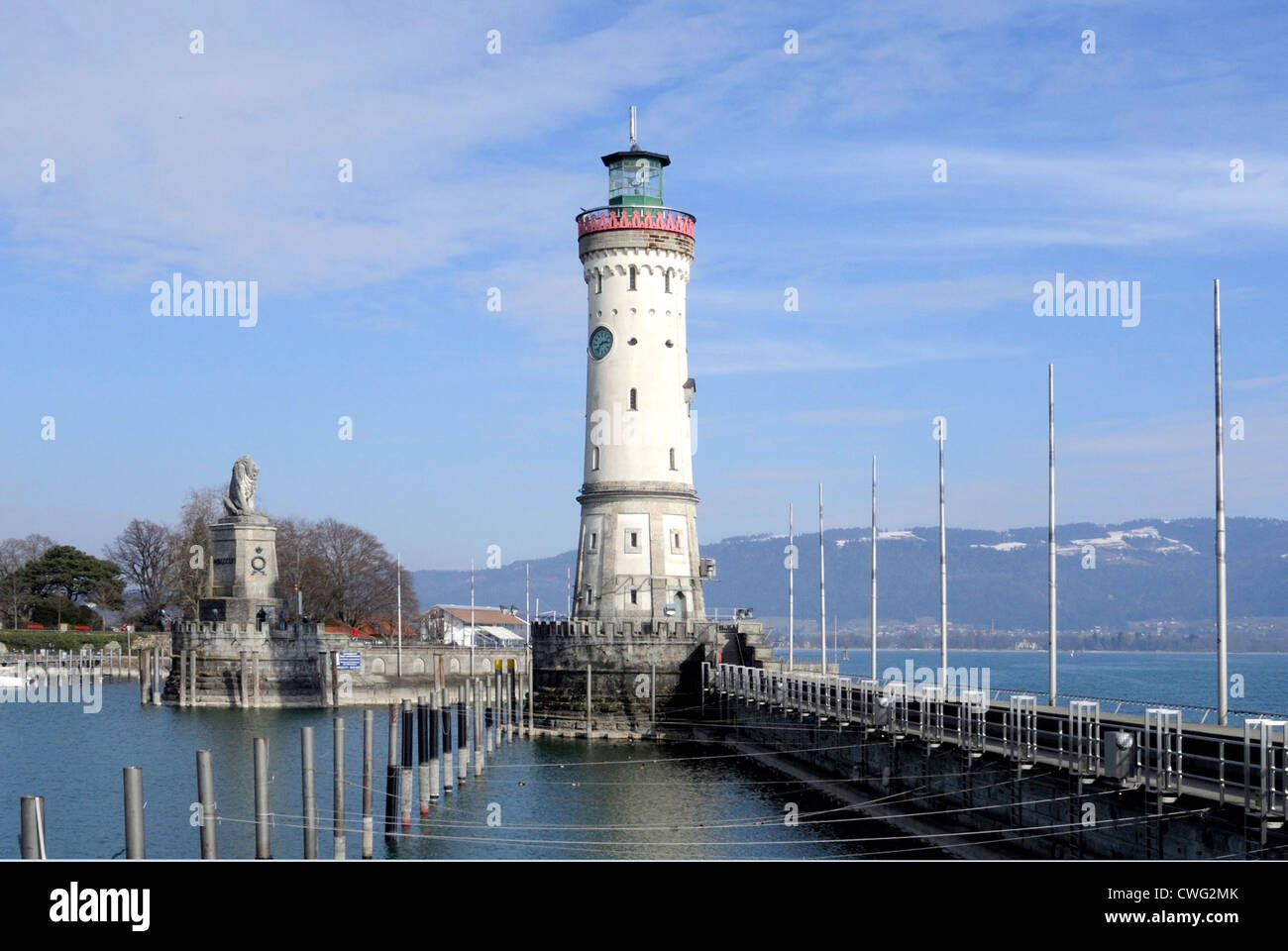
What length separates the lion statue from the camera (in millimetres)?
95062

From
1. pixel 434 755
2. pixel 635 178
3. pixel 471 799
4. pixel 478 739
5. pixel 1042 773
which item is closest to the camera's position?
pixel 1042 773

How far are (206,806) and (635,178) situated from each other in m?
54.9

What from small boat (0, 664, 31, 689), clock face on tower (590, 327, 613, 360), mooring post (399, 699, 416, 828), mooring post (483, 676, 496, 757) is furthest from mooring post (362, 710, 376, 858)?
small boat (0, 664, 31, 689)

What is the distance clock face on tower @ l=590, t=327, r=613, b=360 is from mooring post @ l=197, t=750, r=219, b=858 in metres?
48.9

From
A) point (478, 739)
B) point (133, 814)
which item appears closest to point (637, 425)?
point (478, 739)

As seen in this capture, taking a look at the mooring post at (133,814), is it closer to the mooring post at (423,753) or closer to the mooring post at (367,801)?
the mooring post at (367,801)

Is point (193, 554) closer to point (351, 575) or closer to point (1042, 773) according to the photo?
point (351, 575)

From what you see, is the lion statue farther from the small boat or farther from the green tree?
the green tree

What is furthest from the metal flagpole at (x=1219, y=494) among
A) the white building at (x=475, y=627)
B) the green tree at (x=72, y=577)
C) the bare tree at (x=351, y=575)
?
the green tree at (x=72, y=577)

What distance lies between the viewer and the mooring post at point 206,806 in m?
27.4

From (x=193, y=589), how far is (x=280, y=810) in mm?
90308

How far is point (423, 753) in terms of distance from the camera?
51656 millimetres
